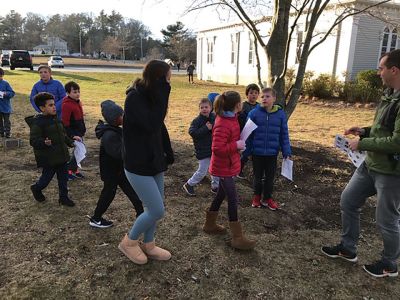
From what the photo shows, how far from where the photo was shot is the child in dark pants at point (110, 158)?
11.4ft

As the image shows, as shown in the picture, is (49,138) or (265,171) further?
(265,171)

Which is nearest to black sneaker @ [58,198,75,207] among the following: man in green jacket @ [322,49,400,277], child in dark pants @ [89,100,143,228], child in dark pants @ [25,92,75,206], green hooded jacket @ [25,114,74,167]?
child in dark pants @ [25,92,75,206]

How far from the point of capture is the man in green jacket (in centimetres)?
283

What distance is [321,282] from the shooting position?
10.4 ft

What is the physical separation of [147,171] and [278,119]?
2.18 meters

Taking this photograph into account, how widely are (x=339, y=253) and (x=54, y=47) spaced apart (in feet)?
354

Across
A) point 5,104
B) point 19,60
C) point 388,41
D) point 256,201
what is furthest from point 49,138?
point 19,60

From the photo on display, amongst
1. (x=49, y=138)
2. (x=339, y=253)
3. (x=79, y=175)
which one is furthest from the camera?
(x=79, y=175)

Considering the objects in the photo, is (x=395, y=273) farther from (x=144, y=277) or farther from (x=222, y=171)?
(x=144, y=277)

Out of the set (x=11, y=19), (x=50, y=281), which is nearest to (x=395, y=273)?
(x=50, y=281)

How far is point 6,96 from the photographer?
765cm

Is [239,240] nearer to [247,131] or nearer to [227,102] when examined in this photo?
[247,131]

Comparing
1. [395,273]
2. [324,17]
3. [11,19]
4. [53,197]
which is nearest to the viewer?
[395,273]

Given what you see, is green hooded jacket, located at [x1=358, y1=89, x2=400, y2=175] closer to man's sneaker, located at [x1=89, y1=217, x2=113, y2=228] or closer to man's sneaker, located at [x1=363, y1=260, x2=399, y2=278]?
man's sneaker, located at [x1=363, y1=260, x2=399, y2=278]
